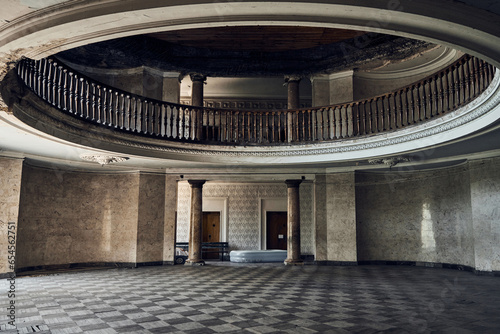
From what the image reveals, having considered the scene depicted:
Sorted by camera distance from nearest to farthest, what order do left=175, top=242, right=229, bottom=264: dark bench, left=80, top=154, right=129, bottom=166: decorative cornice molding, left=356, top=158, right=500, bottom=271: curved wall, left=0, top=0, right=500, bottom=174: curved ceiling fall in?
left=0, top=0, right=500, bottom=174: curved ceiling → left=80, top=154, right=129, bottom=166: decorative cornice molding → left=356, top=158, right=500, bottom=271: curved wall → left=175, top=242, right=229, bottom=264: dark bench

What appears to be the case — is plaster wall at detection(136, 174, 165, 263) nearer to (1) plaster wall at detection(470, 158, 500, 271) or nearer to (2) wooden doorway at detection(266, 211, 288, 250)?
(2) wooden doorway at detection(266, 211, 288, 250)

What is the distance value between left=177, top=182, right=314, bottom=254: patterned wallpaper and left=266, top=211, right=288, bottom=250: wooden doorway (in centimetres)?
58

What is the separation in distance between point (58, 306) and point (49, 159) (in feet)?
19.4

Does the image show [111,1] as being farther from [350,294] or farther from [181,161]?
[181,161]

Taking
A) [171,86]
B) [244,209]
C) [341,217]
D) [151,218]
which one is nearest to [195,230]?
[151,218]

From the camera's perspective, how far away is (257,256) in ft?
51.8

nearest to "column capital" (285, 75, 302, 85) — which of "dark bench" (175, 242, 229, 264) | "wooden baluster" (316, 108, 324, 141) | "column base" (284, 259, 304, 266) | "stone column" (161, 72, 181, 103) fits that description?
"wooden baluster" (316, 108, 324, 141)

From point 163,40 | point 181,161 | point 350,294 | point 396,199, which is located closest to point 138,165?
point 181,161

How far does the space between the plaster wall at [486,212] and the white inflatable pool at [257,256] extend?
23.4ft

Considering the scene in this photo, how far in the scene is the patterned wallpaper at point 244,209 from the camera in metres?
18.4

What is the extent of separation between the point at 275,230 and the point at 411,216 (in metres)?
6.50

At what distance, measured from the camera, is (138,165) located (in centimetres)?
1332

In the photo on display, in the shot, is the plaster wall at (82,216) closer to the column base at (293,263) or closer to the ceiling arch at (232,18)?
the column base at (293,263)

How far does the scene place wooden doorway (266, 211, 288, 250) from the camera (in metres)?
18.8
